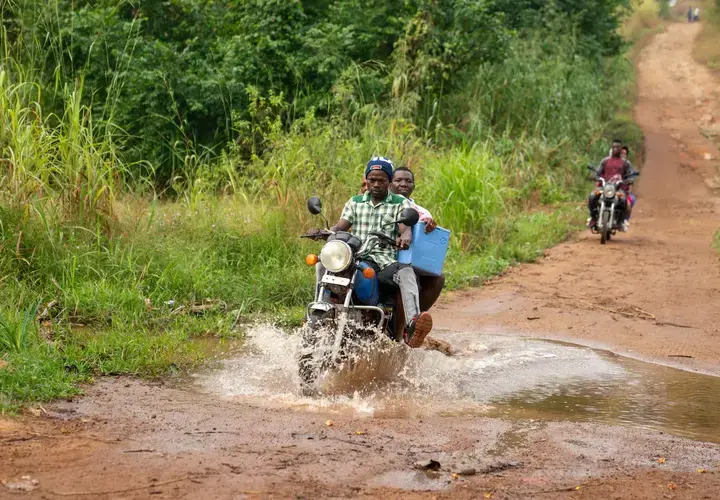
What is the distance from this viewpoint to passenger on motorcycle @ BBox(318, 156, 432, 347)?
649 centimetres

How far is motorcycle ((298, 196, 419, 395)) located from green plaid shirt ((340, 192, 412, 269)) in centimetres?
27

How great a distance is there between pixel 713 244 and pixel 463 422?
10.7 metres

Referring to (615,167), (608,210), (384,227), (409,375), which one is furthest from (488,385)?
(615,167)

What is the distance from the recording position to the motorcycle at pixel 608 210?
48.9 feet

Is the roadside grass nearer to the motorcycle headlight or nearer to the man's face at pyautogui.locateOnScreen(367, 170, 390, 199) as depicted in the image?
the motorcycle headlight

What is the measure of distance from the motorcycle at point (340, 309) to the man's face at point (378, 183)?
1.50 ft

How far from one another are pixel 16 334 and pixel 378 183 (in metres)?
2.80

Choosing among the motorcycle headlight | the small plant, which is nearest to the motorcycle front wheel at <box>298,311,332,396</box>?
the motorcycle headlight

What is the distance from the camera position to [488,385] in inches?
Answer: 265

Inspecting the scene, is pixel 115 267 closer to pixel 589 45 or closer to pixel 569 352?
pixel 569 352

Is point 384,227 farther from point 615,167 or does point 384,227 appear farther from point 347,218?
point 615,167

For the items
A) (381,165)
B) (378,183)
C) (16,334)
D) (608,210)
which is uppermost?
(381,165)

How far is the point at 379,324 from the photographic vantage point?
6387 millimetres

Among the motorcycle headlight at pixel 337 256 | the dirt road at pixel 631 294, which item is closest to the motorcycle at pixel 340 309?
the motorcycle headlight at pixel 337 256
